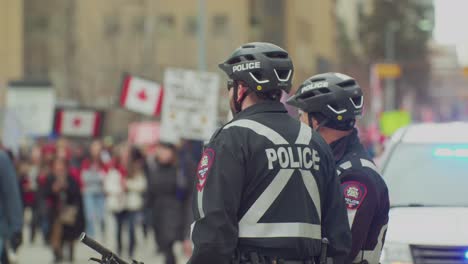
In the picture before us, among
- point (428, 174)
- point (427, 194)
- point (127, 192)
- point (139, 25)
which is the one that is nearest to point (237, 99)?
point (427, 194)

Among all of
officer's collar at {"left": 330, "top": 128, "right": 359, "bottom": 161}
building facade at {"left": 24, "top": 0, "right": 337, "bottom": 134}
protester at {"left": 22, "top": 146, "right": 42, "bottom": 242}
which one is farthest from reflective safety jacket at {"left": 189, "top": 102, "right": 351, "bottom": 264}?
building facade at {"left": 24, "top": 0, "right": 337, "bottom": 134}

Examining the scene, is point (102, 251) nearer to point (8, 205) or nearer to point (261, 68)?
point (261, 68)

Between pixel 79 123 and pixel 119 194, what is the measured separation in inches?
313

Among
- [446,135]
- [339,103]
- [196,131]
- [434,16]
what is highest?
[339,103]

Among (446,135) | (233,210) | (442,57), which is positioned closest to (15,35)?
(446,135)

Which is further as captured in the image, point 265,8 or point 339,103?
point 265,8

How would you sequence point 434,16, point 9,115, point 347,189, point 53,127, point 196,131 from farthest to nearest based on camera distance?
point 434,16 → point 53,127 → point 9,115 → point 196,131 → point 347,189

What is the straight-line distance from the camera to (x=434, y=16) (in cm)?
10944

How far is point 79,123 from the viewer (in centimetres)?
3088

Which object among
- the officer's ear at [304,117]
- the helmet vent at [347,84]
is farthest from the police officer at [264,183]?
the helmet vent at [347,84]

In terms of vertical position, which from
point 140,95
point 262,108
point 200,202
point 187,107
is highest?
point 262,108

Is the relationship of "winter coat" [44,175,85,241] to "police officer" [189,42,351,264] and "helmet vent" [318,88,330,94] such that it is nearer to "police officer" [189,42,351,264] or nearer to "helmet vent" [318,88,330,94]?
"helmet vent" [318,88,330,94]

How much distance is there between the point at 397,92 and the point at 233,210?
105 meters

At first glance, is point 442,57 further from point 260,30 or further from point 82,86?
point 82,86
